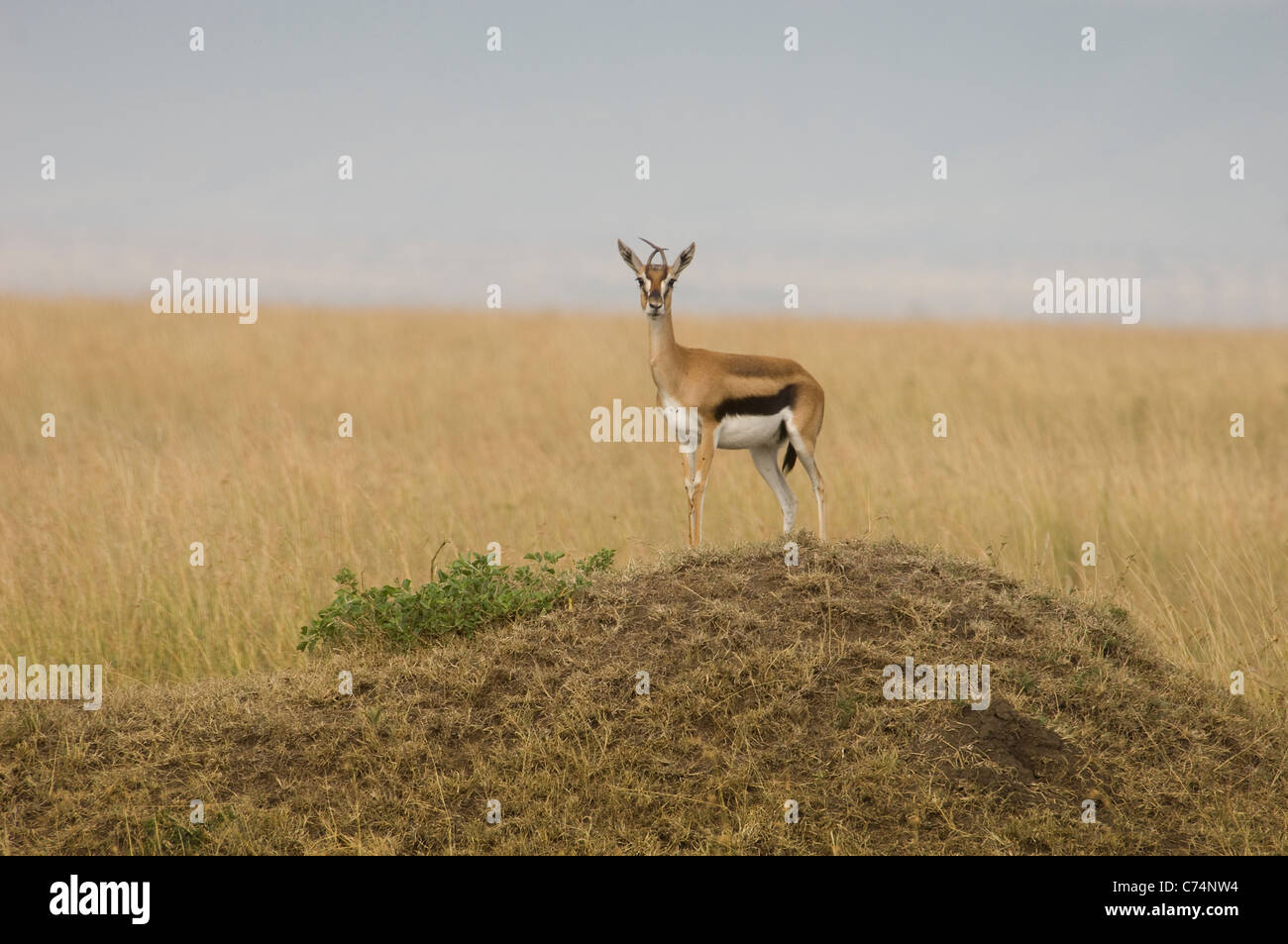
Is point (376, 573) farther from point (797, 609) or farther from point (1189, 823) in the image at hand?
point (1189, 823)

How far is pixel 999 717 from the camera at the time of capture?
291 inches

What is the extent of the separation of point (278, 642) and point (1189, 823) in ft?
23.3

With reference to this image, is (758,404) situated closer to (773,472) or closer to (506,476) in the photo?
(773,472)

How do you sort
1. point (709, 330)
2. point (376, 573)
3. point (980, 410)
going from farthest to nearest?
point (709, 330), point (980, 410), point (376, 573)

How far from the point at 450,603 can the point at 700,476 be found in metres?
2.20

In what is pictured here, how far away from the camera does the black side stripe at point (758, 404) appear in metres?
10.2

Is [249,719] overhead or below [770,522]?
below


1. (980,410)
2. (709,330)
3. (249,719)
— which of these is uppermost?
(709,330)

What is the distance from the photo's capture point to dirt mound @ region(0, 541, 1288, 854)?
6824mm

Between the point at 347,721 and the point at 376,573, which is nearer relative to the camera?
the point at 347,721

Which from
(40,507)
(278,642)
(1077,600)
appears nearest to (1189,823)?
(1077,600)

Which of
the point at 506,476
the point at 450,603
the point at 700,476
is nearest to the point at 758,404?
the point at 700,476

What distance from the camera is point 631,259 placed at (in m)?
9.65

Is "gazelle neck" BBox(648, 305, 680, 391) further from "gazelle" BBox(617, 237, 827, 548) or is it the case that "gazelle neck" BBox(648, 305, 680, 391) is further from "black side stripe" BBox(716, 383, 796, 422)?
"black side stripe" BBox(716, 383, 796, 422)
